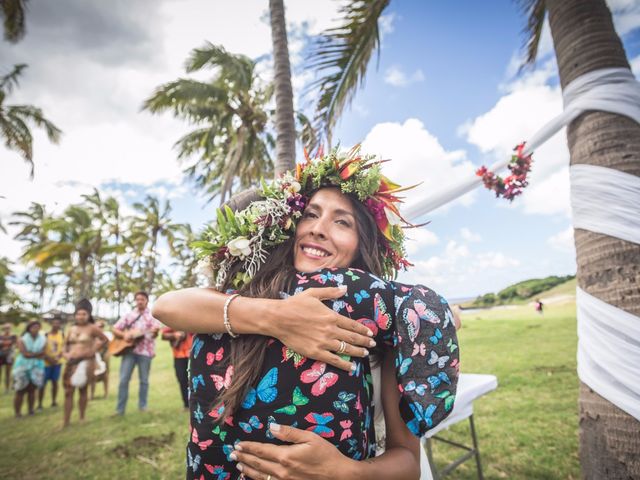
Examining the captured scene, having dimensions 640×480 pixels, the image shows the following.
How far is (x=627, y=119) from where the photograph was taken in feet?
9.40

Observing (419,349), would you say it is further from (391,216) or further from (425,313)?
(391,216)

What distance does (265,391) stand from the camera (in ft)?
4.40

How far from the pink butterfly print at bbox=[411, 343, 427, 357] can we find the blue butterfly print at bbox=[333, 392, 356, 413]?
0.31 meters

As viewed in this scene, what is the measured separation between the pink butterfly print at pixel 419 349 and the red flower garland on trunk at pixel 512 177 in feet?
11.3

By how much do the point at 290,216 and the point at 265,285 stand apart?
1.76ft

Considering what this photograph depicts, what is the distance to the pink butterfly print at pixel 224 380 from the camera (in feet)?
4.60

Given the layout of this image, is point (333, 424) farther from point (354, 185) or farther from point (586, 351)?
point (586, 351)

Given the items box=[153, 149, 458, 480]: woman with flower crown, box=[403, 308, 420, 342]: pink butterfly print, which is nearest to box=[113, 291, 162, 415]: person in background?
box=[153, 149, 458, 480]: woman with flower crown

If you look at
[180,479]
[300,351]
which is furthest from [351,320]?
[180,479]

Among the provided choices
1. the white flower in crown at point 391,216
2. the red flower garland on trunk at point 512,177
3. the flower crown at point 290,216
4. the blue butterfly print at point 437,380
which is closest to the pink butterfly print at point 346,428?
the blue butterfly print at point 437,380

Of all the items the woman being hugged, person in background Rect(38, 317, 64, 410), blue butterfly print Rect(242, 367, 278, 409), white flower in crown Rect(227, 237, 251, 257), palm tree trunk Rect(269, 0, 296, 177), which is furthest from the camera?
person in background Rect(38, 317, 64, 410)

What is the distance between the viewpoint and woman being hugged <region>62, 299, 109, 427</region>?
7152 millimetres

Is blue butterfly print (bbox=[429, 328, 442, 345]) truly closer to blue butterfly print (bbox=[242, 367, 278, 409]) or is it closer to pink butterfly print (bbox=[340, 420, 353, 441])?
pink butterfly print (bbox=[340, 420, 353, 441])

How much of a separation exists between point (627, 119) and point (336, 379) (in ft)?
11.1
